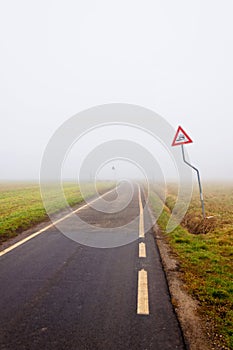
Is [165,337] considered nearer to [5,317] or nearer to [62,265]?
[5,317]

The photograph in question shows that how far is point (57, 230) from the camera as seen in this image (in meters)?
9.45

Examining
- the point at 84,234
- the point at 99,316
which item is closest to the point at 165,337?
the point at 99,316

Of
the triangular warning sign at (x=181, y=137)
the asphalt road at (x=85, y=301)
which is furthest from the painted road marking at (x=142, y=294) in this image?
the triangular warning sign at (x=181, y=137)

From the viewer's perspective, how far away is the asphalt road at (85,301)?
121 inches

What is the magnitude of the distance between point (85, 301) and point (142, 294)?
94cm

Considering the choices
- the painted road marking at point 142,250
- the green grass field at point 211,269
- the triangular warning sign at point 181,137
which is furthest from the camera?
the triangular warning sign at point 181,137

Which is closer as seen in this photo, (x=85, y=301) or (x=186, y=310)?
(x=186, y=310)

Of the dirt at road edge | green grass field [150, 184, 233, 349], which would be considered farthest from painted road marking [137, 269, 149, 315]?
green grass field [150, 184, 233, 349]

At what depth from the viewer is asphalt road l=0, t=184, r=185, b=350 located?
3.08 m

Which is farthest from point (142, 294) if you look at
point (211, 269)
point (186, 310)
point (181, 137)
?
point (181, 137)

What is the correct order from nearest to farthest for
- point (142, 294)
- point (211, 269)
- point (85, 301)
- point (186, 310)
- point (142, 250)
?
point (186, 310) < point (85, 301) < point (142, 294) < point (211, 269) < point (142, 250)

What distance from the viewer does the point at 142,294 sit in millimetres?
4285

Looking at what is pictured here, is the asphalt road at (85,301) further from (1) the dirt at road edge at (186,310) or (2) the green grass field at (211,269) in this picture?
(2) the green grass field at (211,269)

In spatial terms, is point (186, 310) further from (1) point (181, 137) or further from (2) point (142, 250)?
(1) point (181, 137)
